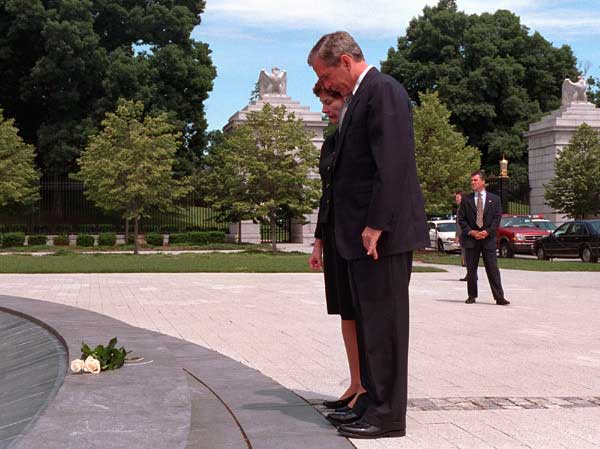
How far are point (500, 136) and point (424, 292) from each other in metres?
46.8

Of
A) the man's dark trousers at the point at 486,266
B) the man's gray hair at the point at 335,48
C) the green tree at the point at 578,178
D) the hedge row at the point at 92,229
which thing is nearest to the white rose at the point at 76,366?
the man's gray hair at the point at 335,48

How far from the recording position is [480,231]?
469 inches

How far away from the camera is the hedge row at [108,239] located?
3612 cm

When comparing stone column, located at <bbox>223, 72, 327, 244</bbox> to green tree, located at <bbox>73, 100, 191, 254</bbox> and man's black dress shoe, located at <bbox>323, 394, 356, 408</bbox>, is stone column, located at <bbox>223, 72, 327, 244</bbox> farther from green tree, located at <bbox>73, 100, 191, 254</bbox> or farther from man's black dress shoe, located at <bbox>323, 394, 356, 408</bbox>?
man's black dress shoe, located at <bbox>323, 394, 356, 408</bbox>

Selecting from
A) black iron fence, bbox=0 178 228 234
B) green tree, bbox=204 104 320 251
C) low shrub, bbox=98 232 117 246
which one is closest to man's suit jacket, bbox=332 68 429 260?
green tree, bbox=204 104 320 251

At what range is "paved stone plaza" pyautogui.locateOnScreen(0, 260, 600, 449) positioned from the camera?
464cm

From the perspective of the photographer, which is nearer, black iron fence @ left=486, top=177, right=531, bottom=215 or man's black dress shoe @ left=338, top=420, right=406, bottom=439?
man's black dress shoe @ left=338, top=420, right=406, bottom=439

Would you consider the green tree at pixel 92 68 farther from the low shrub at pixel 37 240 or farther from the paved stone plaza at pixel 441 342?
the paved stone plaza at pixel 441 342

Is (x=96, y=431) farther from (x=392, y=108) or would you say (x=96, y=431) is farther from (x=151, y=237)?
(x=151, y=237)

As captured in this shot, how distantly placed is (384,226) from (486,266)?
821cm

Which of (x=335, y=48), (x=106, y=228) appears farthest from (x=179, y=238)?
(x=335, y=48)

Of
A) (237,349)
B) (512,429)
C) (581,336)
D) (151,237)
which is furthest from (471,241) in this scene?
(151,237)

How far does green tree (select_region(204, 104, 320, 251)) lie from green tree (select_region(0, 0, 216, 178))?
13.5m

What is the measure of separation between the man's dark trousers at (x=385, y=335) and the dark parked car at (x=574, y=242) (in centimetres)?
2403
